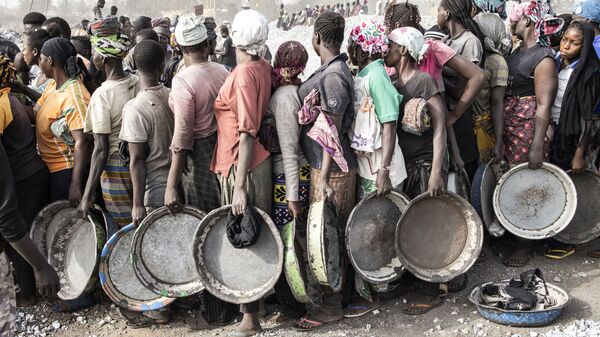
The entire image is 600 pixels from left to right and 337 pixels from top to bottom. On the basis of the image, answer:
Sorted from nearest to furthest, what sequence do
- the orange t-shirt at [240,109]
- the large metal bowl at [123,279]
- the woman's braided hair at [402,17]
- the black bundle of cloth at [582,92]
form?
the orange t-shirt at [240,109]
the large metal bowl at [123,279]
the woman's braided hair at [402,17]
the black bundle of cloth at [582,92]

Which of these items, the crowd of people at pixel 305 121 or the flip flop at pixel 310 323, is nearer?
the crowd of people at pixel 305 121

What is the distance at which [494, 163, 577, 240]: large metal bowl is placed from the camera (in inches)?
185

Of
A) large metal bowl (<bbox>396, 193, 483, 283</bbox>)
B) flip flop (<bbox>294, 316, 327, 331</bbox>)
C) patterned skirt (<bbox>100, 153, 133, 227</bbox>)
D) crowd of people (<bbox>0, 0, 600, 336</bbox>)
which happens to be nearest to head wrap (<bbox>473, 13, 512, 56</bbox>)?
crowd of people (<bbox>0, 0, 600, 336</bbox>)

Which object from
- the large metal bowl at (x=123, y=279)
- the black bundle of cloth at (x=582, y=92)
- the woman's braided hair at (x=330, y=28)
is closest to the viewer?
the woman's braided hair at (x=330, y=28)

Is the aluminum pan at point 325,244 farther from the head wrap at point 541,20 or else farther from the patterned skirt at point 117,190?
the head wrap at point 541,20

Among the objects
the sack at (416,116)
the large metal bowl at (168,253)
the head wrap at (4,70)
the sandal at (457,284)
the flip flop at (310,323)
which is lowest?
the flip flop at (310,323)

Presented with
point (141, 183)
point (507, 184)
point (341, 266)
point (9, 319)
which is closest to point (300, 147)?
point (341, 266)

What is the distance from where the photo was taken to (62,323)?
4.53m

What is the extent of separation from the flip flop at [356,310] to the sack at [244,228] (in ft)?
3.29

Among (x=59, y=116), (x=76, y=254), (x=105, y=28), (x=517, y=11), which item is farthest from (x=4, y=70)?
(x=517, y=11)

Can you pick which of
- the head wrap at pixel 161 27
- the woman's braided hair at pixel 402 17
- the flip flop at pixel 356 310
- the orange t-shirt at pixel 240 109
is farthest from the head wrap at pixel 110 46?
the head wrap at pixel 161 27

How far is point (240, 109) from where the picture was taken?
375cm

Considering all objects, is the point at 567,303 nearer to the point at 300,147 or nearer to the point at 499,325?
the point at 499,325

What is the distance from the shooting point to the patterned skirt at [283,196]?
13.5 ft
